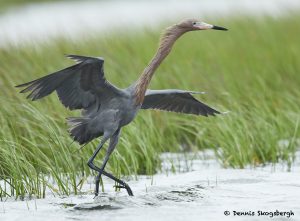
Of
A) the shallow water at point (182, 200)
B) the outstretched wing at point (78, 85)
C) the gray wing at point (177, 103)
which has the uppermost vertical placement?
the outstretched wing at point (78, 85)

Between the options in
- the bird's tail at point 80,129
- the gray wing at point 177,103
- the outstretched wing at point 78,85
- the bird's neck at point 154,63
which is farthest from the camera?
the gray wing at point 177,103

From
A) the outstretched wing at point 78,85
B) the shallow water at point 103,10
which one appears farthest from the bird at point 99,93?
the shallow water at point 103,10

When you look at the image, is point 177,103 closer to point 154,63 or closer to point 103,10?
point 154,63

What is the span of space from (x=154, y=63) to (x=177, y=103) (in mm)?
767

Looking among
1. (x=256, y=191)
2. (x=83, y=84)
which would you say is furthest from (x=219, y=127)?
(x=83, y=84)

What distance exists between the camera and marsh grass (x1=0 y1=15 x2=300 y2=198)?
5.95 m

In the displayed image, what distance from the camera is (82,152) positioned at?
6.32m

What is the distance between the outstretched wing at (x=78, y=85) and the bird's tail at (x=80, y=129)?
10cm

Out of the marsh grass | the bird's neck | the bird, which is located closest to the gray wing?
the bird

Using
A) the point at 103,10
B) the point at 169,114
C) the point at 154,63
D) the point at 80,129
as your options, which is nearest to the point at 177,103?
the point at 154,63

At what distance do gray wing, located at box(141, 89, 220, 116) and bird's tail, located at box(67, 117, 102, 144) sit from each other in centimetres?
53

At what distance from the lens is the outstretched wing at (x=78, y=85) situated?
16.9ft

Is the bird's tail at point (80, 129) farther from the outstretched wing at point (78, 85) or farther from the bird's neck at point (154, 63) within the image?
the bird's neck at point (154, 63)

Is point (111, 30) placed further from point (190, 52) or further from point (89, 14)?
point (89, 14)
